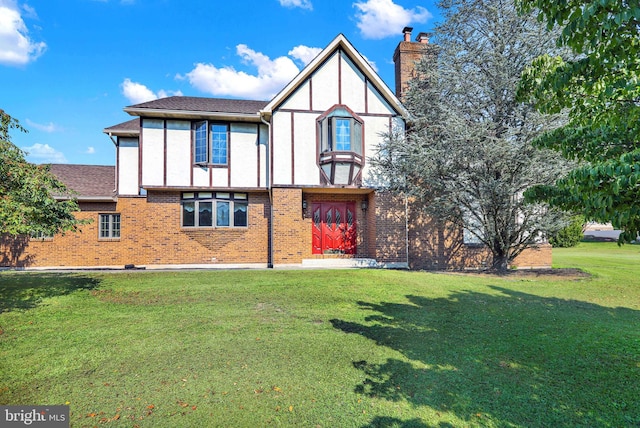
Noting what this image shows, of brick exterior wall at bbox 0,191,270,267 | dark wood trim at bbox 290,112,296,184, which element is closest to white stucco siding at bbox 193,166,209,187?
brick exterior wall at bbox 0,191,270,267

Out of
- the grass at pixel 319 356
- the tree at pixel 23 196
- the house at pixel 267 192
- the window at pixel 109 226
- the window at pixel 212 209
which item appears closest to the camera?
the grass at pixel 319 356

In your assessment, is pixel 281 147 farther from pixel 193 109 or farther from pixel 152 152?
pixel 152 152

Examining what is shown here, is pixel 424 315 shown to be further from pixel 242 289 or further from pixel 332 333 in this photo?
pixel 242 289

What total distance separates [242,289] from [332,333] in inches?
154

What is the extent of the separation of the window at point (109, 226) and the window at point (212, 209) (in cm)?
335

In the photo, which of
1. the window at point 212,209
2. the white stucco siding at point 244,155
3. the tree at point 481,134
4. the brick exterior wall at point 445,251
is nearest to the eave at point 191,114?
the white stucco siding at point 244,155

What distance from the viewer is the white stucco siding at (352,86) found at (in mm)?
14578

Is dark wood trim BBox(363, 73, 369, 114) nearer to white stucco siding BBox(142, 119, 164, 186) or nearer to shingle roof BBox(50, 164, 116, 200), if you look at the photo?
white stucco siding BBox(142, 119, 164, 186)

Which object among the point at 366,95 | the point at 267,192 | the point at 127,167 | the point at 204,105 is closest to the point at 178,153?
the point at 204,105

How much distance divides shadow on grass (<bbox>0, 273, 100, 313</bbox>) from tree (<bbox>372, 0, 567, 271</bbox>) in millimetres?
10836

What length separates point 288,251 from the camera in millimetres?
14047

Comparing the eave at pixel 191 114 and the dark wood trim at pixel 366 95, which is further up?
the dark wood trim at pixel 366 95

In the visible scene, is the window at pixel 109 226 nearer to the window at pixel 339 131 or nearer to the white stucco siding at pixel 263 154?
the white stucco siding at pixel 263 154

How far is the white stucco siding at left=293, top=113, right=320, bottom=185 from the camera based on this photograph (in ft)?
46.6
